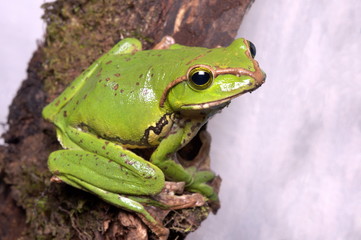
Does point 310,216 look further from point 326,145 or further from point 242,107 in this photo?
point 242,107

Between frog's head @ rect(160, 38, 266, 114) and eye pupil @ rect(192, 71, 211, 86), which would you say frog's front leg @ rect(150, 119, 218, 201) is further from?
eye pupil @ rect(192, 71, 211, 86)

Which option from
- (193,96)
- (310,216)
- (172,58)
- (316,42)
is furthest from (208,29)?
(310,216)

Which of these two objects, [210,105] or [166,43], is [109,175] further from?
[166,43]

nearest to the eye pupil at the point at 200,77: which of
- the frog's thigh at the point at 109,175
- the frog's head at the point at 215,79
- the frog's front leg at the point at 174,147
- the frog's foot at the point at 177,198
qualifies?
the frog's head at the point at 215,79

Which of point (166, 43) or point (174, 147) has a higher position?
point (166, 43)

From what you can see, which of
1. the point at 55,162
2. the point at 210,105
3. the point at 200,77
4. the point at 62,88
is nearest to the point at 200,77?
the point at 200,77

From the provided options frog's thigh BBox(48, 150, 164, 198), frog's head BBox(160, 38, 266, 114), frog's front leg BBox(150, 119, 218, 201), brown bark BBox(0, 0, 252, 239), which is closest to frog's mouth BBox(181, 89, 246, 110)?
frog's head BBox(160, 38, 266, 114)

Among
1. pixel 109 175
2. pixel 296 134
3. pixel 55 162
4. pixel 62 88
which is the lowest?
pixel 296 134
